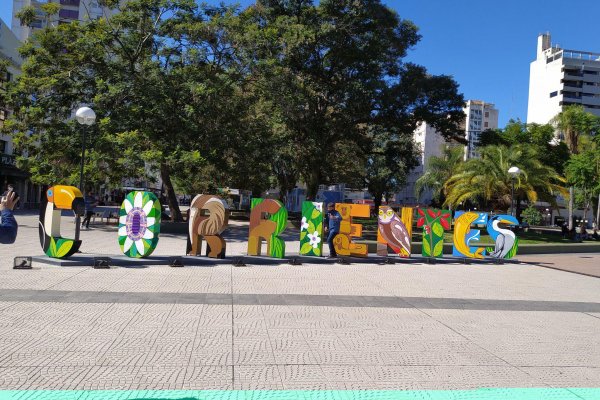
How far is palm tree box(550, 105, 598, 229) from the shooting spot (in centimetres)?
3691

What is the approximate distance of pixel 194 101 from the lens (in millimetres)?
22984

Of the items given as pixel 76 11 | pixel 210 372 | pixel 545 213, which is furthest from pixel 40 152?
pixel 545 213

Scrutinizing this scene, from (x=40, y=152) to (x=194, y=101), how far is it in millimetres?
7229

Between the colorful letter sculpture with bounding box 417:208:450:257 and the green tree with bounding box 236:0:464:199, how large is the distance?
33.4 feet

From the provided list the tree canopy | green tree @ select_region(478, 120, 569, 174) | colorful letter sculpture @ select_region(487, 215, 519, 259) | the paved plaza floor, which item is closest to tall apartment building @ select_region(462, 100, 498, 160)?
green tree @ select_region(478, 120, 569, 174)

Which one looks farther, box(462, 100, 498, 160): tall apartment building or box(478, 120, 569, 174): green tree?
box(462, 100, 498, 160): tall apartment building

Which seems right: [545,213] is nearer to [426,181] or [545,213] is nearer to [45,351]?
[426,181]

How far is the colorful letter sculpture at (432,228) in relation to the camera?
1648 cm

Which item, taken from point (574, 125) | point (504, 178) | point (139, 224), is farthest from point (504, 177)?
point (139, 224)

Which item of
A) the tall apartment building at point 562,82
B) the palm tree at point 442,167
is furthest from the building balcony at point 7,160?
the tall apartment building at point 562,82

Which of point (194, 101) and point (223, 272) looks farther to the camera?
point (194, 101)

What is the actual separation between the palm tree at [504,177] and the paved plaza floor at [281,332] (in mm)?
18756

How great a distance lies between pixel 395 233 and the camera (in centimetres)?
1631

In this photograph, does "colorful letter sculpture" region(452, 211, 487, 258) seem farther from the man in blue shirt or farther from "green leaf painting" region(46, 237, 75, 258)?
the man in blue shirt
